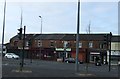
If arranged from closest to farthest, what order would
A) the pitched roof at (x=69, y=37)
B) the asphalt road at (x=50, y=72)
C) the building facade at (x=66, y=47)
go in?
the asphalt road at (x=50, y=72)
the building facade at (x=66, y=47)
the pitched roof at (x=69, y=37)

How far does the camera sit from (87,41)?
290 ft

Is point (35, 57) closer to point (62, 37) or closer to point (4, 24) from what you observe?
point (62, 37)

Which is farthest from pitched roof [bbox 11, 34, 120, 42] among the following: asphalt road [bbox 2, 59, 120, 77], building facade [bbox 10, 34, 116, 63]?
asphalt road [bbox 2, 59, 120, 77]

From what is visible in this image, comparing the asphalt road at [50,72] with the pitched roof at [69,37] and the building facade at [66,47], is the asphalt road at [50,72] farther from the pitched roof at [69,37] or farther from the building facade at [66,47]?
the pitched roof at [69,37]

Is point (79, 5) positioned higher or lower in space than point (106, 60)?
higher

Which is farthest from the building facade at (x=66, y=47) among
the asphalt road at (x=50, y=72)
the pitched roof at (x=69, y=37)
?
the asphalt road at (x=50, y=72)

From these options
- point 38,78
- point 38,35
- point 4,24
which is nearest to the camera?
point 38,78

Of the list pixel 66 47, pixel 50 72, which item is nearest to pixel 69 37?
pixel 66 47

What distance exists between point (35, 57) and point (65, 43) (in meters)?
9.23

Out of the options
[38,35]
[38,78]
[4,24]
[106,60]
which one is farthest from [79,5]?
[38,35]

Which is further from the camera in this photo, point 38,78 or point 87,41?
point 87,41

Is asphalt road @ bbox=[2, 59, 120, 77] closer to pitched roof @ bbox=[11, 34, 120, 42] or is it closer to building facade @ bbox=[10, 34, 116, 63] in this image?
building facade @ bbox=[10, 34, 116, 63]

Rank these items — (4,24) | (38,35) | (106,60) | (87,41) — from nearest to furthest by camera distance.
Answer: (4,24) < (106,60) < (87,41) < (38,35)

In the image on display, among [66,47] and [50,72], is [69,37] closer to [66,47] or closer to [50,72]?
[66,47]
